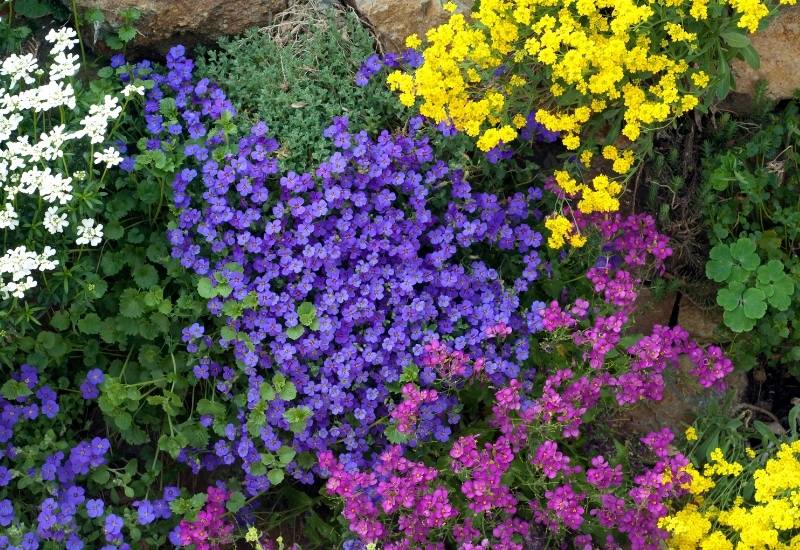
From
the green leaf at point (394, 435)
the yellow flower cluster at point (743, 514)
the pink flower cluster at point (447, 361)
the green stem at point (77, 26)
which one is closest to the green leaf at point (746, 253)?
the yellow flower cluster at point (743, 514)

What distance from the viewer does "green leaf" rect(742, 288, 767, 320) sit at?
14.0 ft

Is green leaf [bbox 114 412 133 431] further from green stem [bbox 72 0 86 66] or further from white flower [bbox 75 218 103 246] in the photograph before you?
green stem [bbox 72 0 86 66]

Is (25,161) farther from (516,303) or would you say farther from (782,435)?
(782,435)

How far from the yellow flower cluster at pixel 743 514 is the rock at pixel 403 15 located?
7.06 feet

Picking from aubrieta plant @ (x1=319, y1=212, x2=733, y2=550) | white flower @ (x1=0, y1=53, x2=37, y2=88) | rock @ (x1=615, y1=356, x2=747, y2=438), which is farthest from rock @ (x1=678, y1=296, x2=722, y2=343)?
white flower @ (x1=0, y1=53, x2=37, y2=88)

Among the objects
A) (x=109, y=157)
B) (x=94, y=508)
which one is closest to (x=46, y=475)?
(x=94, y=508)

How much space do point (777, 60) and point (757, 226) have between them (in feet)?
2.42

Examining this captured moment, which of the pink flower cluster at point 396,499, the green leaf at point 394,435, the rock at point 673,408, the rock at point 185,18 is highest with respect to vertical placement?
the rock at point 185,18

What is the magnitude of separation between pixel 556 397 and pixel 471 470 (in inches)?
15.4

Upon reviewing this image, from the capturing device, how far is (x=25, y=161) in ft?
12.4

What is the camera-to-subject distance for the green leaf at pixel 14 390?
3.68 m

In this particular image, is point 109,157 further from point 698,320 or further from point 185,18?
point 698,320

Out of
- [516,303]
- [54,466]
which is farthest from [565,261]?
[54,466]

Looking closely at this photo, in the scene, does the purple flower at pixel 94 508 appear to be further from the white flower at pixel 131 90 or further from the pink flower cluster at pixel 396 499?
the white flower at pixel 131 90
